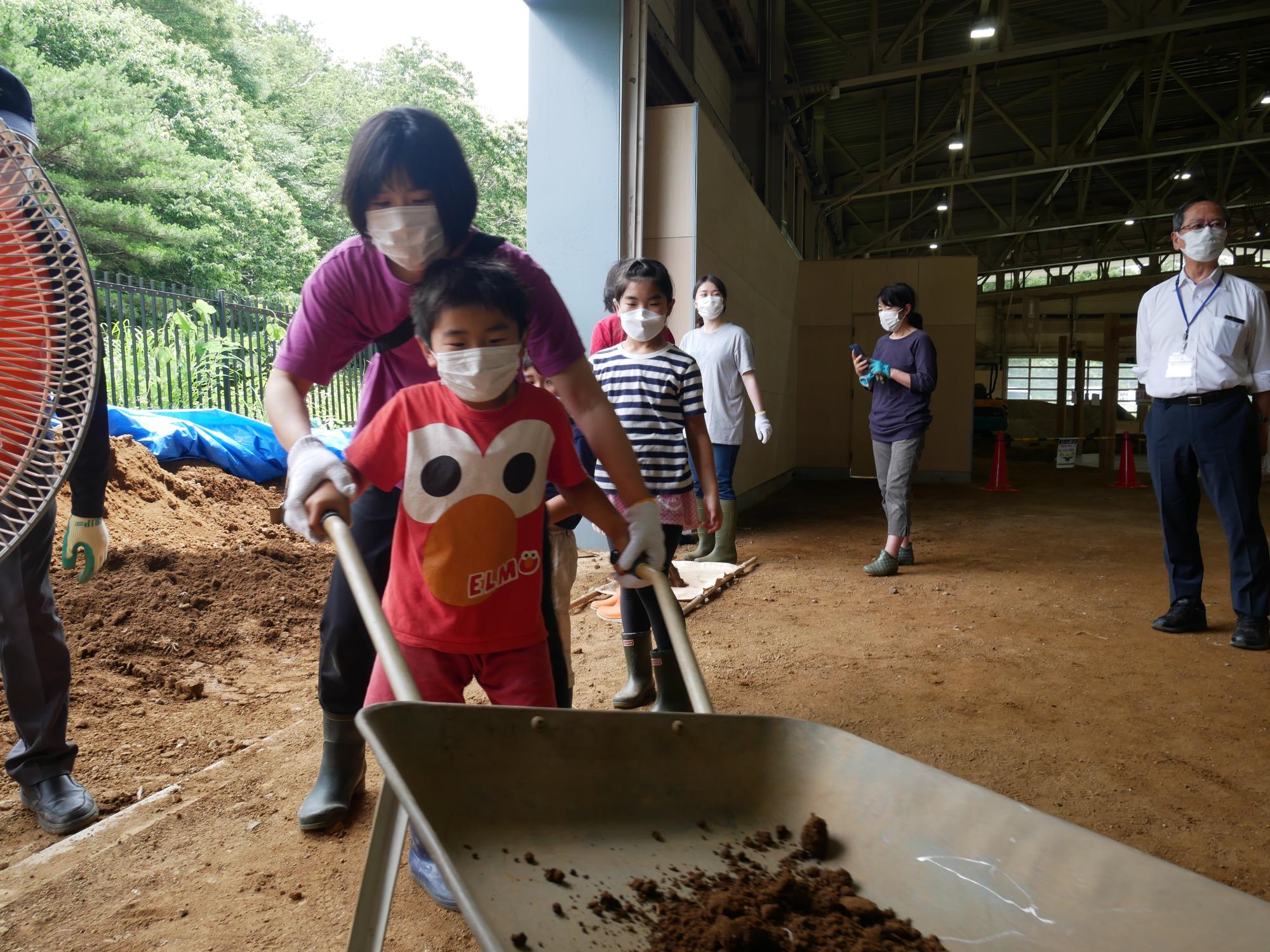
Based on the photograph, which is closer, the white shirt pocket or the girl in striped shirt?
the girl in striped shirt

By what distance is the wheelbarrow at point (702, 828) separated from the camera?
3.06ft

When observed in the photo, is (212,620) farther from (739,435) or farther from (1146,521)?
(1146,521)

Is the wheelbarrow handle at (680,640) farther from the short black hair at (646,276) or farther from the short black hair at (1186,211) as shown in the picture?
the short black hair at (1186,211)

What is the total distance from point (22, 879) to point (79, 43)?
1946 cm

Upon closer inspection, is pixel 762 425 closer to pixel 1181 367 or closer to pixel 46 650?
pixel 1181 367

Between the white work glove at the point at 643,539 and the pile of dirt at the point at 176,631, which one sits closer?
the white work glove at the point at 643,539

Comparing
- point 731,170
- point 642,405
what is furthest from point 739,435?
point 731,170

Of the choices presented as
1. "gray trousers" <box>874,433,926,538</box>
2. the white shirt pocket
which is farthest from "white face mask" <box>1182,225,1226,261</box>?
"gray trousers" <box>874,433,926,538</box>

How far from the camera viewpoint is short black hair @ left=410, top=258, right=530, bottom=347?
5.00ft

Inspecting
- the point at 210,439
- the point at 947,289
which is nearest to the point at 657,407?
the point at 210,439

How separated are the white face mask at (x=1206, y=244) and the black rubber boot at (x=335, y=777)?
141 inches

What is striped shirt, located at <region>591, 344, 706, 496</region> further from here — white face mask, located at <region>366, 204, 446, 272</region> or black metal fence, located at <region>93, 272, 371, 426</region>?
black metal fence, located at <region>93, 272, 371, 426</region>

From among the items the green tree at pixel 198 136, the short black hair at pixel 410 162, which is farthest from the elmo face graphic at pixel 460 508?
the green tree at pixel 198 136

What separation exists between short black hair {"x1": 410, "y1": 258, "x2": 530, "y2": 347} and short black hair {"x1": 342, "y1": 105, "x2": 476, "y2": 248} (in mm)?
102
